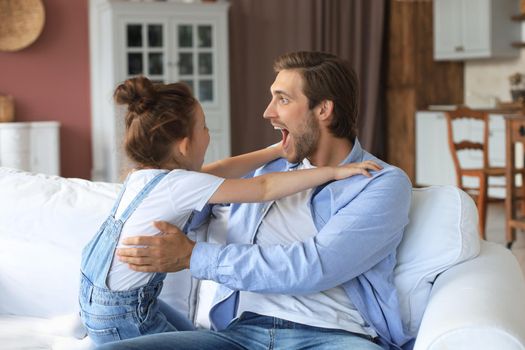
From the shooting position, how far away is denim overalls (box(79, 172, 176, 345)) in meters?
2.02

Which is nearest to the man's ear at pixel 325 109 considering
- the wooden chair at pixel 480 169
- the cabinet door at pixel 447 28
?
the wooden chair at pixel 480 169

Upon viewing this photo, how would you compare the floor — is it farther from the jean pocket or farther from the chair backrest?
the jean pocket

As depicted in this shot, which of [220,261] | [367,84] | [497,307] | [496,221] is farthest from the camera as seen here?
[367,84]

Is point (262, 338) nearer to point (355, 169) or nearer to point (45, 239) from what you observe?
point (355, 169)

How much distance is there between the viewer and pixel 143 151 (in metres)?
2.08

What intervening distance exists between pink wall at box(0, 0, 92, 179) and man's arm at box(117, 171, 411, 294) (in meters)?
5.38

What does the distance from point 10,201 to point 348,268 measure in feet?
3.87

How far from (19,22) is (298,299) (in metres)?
5.48

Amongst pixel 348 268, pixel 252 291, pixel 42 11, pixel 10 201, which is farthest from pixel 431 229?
pixel 42 11

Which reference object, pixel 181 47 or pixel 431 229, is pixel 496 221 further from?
pixel 431 229

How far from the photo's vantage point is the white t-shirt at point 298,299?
2.03m

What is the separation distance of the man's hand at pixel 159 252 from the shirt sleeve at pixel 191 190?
0.21 feet

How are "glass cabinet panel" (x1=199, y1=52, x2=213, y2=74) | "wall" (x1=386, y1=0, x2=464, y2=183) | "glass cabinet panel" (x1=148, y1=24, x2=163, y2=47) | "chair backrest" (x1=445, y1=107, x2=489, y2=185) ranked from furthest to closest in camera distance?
1. "wall" (x1=386, y1=0, x2=464, y2=183)
2. "glass cabinet panel" (x1=199, y1=52, x2=213, y2=74)
3. "glass cabinet panel" (x1=148, y1=24, x2=163, y2=47)
4. "chair backrest" (x1=445, y1=107, x2=489, y2=185)

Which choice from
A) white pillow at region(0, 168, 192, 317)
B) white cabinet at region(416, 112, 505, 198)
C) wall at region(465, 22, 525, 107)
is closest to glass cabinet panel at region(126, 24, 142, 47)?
white cabinet at region(416, 112, 505, 198)
